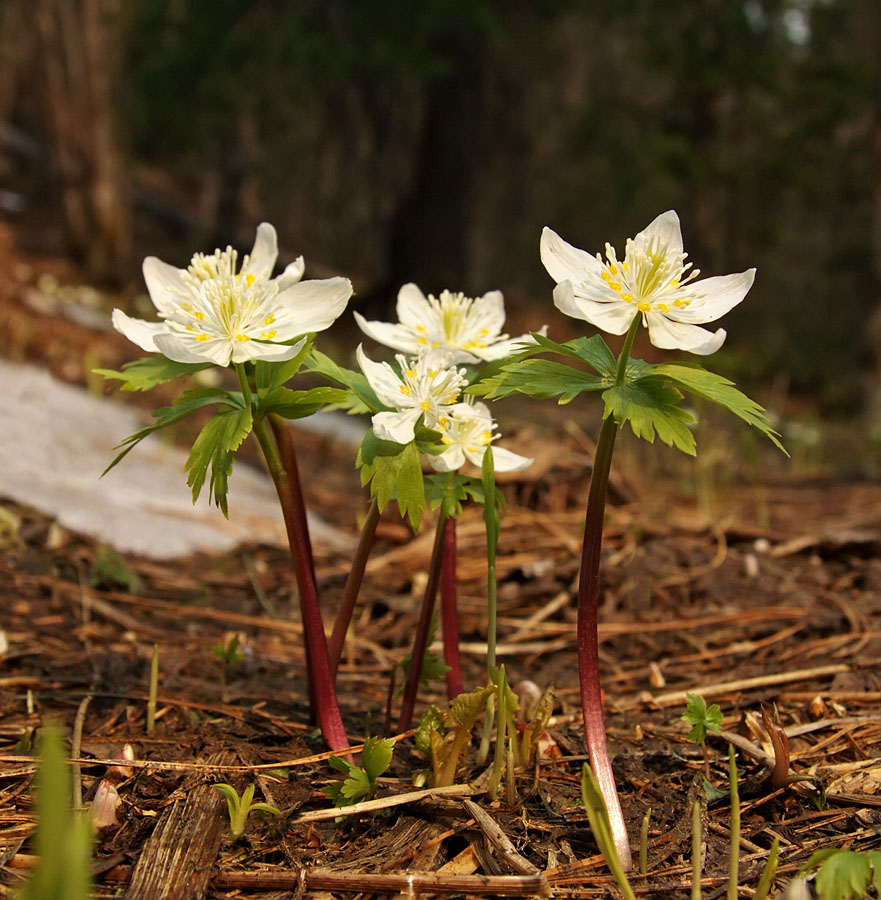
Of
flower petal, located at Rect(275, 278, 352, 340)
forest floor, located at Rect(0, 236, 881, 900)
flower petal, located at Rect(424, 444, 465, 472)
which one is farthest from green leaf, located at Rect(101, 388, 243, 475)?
forest floor, located at Rect(0, 236, 881, 900)

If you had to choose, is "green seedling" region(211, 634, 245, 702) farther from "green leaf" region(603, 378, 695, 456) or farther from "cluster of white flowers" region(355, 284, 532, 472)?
"green leaf" region(603, 378, 695, 456)

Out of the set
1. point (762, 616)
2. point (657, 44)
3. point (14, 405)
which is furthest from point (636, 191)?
point (762, 616)

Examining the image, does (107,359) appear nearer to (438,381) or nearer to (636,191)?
(438,381)

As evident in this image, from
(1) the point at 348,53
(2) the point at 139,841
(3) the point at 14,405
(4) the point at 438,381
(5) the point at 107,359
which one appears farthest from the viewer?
(1) the point at 348,53

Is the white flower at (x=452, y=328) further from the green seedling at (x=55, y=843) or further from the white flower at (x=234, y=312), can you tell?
the green seedling at (x=55, y=843)

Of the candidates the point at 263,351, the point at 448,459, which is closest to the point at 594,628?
the point at 448,459

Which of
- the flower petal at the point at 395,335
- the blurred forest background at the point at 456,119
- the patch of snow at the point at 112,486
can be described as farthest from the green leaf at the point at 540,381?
the blurred forest background at the point at 456,119

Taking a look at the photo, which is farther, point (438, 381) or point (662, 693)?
point (662, 693)
